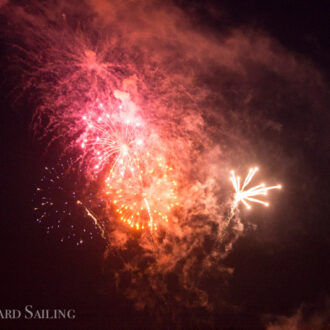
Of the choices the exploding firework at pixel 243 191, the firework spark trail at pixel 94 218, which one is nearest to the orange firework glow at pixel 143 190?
the firework spark trail at pixel 94 218

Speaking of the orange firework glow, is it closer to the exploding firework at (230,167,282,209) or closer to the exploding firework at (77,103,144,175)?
the exploding firework at (77,103,144,175)

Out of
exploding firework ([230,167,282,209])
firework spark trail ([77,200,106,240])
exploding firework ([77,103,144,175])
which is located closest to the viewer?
exploding firework ([77,103,144,175])

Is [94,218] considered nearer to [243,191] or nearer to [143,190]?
[143,190]

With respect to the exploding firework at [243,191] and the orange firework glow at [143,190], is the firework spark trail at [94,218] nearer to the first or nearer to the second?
the orange firework glow at [143,190]

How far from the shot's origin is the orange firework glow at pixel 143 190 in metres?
7.34

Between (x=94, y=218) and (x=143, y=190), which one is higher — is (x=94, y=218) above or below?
below

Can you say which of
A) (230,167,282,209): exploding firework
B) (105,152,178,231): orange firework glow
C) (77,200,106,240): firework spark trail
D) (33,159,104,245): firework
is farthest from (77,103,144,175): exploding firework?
(230,167,282,209): exploding firework

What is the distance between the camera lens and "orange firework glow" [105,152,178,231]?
7344mm

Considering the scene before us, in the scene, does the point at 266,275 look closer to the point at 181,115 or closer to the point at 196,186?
the point at 196,186

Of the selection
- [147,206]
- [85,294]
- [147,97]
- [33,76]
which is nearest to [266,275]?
[147,206]

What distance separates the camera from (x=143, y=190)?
7.39m

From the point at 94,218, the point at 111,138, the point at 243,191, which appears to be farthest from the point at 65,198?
the point at 243,191

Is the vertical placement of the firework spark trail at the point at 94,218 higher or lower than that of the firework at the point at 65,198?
lower

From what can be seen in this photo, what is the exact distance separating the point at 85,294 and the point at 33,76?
8.44 m
